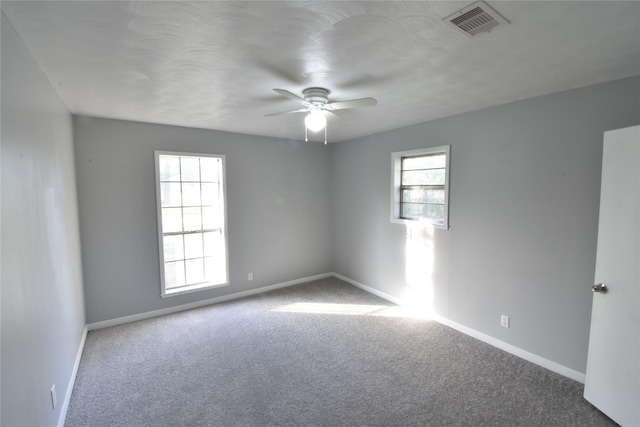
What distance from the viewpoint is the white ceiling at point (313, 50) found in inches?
56.1

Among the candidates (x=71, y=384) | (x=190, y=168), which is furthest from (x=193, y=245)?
(x=71, y=384)

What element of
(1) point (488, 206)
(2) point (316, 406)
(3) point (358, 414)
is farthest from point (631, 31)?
(2) point (316, 406)

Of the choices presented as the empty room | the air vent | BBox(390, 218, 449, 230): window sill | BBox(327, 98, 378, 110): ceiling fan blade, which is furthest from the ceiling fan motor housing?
BBox(390, 218, 449, 230): window sill

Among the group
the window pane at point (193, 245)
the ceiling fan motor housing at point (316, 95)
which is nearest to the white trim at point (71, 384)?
the window pane at point (193, 245)

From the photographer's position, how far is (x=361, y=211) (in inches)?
189

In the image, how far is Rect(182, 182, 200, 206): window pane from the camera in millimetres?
4167

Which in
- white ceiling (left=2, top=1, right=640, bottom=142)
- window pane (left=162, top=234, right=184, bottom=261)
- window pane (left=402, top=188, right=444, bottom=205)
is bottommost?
window pane (left=162, top=234, right=184, bottom=261)

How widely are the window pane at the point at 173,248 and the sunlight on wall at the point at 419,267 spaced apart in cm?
310

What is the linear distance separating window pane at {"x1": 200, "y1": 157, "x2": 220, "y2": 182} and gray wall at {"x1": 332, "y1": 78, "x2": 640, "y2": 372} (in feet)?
8.29

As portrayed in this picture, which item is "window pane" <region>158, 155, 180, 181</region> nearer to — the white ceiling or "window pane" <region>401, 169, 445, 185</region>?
the white ceiling

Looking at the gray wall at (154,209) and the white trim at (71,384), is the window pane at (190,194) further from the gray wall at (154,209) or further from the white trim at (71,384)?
the white trim at (71,384)

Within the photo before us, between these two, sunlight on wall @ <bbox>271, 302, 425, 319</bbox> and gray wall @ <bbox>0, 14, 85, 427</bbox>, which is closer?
gray wall @ <bbox>0, 14, 85, 427</bbox>

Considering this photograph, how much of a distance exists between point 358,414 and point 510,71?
2.71 meters

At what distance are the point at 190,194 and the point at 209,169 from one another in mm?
440
